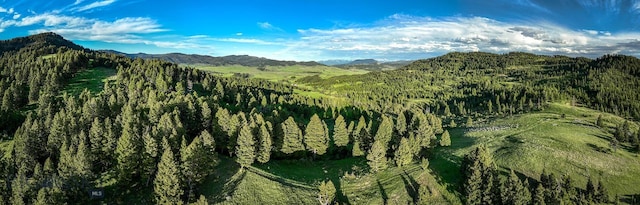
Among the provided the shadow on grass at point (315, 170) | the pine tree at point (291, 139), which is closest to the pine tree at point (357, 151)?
the shadow on grass at point (315, 170)

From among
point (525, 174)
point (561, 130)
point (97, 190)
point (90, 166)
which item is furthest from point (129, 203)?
point (561, 130)

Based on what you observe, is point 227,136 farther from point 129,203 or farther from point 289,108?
point 289,108

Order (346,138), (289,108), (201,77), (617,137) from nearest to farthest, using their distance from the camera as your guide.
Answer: (346,138) → (617,137) → (289,108) → (201,77)

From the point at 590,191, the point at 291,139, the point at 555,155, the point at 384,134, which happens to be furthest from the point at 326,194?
the point at 555,155

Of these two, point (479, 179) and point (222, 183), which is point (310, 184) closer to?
point (222, 183)

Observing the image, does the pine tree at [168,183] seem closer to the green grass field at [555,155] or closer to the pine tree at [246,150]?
the pine tree at [246,150]
